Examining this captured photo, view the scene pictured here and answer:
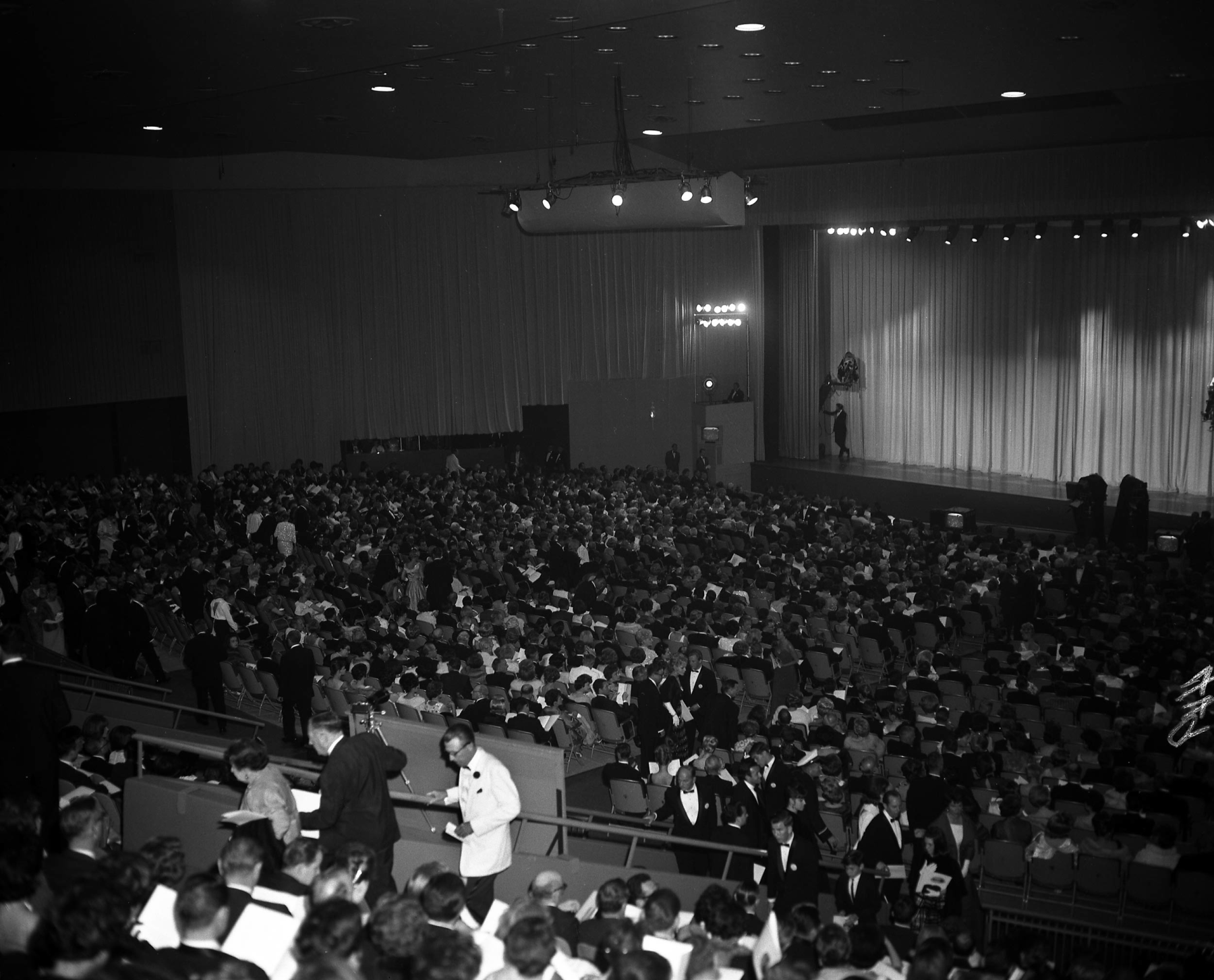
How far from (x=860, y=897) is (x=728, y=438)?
21.7 m

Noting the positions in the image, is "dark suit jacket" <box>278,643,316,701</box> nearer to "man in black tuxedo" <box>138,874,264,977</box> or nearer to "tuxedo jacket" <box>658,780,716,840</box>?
"tuxedo jacket" <box>658,780,716,840</box>

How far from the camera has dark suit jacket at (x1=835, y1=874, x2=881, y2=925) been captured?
23.2 feet

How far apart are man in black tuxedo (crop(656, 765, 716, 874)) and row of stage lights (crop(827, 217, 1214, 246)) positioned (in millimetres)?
16825

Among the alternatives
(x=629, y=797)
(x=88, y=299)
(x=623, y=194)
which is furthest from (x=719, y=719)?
(x=88, y=299)

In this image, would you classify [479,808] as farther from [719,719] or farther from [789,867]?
[719,719]

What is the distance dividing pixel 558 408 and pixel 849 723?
65.9 feet

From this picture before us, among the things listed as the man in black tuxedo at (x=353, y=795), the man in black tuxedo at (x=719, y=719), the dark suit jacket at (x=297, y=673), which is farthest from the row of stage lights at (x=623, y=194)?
the man in black tuxedo at (x=353, y=795)

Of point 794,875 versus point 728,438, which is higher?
point 728,438

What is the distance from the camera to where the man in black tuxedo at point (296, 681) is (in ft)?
37.3

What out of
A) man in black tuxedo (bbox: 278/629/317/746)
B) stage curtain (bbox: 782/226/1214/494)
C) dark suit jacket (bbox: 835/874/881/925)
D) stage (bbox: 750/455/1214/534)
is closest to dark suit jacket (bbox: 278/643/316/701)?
man in black tuxedo (bbox: 278/629/317/746)

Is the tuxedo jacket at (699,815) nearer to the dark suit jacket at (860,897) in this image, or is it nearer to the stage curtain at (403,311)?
the dark suit jacket at (860,897)

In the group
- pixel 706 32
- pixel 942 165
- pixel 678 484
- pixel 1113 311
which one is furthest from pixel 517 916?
pixel 1113 311

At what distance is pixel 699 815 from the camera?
7977 millimetres

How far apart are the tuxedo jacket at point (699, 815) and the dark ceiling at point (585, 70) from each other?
21.7 ft
